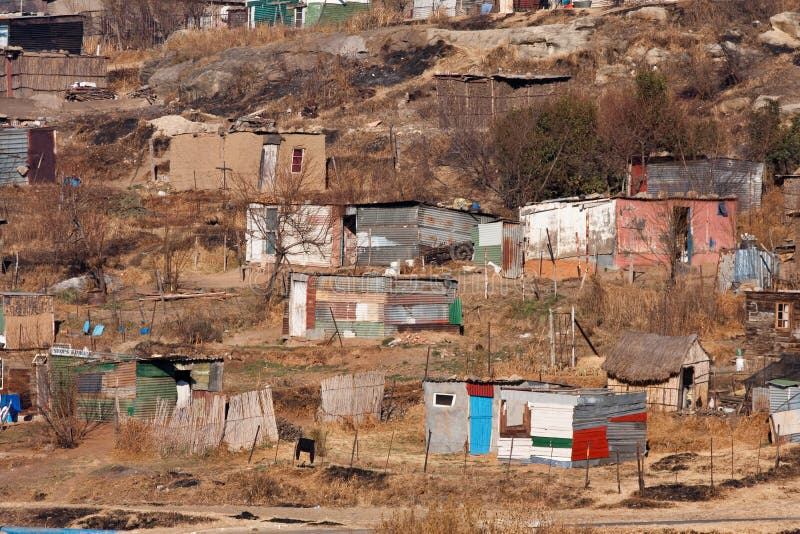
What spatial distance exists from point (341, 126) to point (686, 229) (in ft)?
71.1

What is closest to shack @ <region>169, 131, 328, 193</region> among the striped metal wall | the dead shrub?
the striped metal wall

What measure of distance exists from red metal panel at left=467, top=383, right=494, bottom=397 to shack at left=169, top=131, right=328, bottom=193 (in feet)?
74.9

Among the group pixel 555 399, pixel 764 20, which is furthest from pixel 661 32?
pixel 555 399

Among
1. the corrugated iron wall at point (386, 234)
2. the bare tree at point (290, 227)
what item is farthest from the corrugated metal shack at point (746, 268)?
the bare tree at point (290, 227)

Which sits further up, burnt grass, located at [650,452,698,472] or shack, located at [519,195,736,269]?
shack, located at [519,195,736,269]

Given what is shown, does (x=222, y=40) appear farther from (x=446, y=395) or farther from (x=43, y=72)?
(x=446, y=395)

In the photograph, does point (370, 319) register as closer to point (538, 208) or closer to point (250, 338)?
point (250, 338)

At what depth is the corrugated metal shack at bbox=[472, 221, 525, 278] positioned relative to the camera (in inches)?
1774

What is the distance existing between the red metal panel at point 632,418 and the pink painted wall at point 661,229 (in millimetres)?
13663

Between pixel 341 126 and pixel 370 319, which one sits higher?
pixel 341 126

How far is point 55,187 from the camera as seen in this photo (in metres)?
54.1

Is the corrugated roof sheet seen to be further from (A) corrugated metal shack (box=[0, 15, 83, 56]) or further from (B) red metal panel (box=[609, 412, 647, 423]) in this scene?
(A) corrugated metal shack (box=[0, 15, 83, 56])

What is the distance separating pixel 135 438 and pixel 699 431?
1282cm

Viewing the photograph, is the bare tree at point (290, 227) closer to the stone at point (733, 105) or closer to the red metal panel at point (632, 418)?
the red metal panel at point (632, 418)
